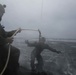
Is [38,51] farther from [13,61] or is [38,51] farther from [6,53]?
[6,53]

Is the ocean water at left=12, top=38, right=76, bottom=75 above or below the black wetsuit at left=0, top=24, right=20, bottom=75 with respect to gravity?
below

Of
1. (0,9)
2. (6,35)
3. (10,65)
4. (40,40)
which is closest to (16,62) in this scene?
(10,65)

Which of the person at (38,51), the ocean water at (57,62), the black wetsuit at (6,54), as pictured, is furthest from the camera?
the ocean water at (57,62)

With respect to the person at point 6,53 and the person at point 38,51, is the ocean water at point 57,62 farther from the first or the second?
the person at point 6,53

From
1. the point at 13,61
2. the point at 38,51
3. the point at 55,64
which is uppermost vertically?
the point at 13,61

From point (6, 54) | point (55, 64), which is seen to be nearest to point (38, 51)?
point (55, 64)

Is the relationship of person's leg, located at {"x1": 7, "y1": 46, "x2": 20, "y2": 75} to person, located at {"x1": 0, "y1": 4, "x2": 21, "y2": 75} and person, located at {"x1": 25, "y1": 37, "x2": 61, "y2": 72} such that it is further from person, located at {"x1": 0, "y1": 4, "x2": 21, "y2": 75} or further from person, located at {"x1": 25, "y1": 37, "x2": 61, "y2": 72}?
person, located at {"x1": 25, "y1": 37, "x2": 61, "y2": 72}

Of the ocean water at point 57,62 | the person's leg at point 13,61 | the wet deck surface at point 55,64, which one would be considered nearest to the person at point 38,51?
the wet deck surface at point 55,64

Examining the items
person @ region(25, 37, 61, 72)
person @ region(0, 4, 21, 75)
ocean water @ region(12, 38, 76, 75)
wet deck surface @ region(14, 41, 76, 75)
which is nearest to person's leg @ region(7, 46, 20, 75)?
person @ region(0, 4, 21, 75)

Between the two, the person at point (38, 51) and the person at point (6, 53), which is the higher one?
the person at point (6, 53)

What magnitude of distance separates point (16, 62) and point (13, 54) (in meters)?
0.39

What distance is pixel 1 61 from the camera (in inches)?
409

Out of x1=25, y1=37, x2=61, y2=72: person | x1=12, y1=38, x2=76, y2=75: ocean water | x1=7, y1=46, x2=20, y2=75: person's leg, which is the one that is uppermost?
x1=7, y1=46, x2=20, y2=75: person's leg

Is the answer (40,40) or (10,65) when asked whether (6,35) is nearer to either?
(10,65)
